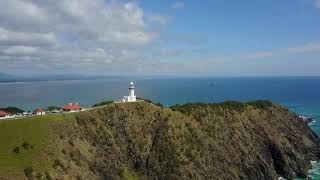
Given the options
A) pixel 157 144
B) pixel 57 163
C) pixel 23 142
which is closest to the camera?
pixel 57 163

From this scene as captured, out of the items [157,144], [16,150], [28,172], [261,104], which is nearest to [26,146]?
[16,150]

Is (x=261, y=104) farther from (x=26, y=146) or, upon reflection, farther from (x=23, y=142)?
(x=26, y=146)

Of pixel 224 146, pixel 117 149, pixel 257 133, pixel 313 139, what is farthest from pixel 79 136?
pixel 313 139

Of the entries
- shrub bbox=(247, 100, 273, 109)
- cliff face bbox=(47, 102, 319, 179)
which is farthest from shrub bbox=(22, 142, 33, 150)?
shrub bbox=(247, 100, 273, 109)

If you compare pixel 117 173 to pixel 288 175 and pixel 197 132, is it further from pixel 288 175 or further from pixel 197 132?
pixel 288 175

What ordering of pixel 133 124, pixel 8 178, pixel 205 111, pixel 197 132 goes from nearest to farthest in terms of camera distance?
1. pixel 8 178
2. pixel 133 124
3. pixel 197 132
4. pixel 205 111

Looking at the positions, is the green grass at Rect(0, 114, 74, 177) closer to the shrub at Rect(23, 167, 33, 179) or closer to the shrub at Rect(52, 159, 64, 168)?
the shrub at Rect(23, 167, 33, 179)
